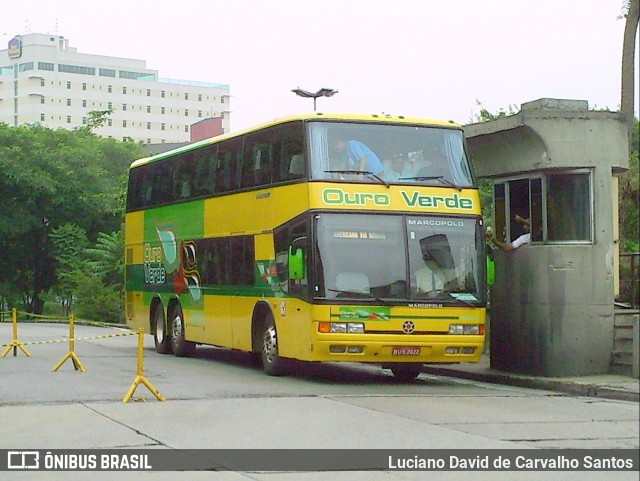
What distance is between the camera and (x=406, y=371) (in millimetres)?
18500

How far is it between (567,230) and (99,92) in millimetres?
131744

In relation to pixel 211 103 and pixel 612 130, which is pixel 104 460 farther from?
pixel 211 103

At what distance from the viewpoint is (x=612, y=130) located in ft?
56.4

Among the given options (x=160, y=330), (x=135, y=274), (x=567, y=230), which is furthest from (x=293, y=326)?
(x=135, y=274)

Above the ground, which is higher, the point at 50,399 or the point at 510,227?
the point at 510,227

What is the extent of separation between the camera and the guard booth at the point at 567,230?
17.0 metres

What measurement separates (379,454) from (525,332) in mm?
8052

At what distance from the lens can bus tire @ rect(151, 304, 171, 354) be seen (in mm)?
24156

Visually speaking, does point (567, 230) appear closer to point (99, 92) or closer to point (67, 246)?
point (67, 246)

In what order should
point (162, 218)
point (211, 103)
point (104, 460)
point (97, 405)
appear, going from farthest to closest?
point (211, 103) → point (162, 218) → point (97, 405) → point (104, 460)

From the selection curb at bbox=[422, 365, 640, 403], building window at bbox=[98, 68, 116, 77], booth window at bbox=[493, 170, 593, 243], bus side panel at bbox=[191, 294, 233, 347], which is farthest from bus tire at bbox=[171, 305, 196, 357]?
building window at bbox=[98, 68, 116, 77]

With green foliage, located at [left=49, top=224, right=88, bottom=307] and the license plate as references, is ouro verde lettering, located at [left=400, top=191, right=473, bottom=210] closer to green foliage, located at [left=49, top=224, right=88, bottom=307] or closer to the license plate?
the license plate

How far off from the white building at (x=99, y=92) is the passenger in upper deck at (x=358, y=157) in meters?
95.9
